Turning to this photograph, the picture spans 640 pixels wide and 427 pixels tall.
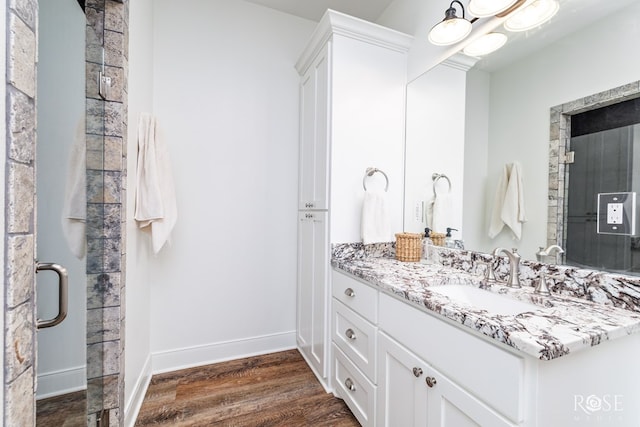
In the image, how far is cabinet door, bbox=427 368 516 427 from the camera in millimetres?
774

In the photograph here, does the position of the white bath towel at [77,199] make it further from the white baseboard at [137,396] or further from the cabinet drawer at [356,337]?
the cabinet drawer at [356,337]

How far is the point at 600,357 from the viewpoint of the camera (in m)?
0.77

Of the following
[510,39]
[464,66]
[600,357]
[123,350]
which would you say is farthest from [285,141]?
[600,357]

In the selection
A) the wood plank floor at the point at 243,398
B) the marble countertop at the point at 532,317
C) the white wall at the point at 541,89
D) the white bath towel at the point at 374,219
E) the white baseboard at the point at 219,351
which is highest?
the white wall at the point at 541,89

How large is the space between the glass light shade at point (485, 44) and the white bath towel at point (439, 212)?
0.77 meters

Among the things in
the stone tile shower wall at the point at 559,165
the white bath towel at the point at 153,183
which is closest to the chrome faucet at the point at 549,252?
the stone tile shower wall at the point at 559,165

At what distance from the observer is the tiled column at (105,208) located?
1218 millimetres

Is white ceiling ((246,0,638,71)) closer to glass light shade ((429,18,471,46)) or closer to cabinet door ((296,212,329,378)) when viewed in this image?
glass light shade ((429,18,471,46))

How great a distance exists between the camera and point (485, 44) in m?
1.43

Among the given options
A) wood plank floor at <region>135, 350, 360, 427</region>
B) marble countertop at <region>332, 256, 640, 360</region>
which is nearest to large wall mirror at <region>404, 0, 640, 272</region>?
marble countertop at <region>332, 256, 640, 360</region>

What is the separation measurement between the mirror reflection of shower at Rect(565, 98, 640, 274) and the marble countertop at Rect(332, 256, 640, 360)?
0.59 ft

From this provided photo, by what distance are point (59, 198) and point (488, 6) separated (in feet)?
6.40

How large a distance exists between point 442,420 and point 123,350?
1.41m

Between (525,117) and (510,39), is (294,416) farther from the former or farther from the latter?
(510,39)
